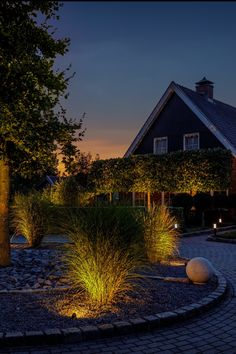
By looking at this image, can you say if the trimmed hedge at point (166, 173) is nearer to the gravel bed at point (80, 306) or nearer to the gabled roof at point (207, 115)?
the gabled roof at point (207, 115)

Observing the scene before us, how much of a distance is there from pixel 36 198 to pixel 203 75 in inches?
943

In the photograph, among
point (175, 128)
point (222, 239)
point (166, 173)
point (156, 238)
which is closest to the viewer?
point (156, 238)

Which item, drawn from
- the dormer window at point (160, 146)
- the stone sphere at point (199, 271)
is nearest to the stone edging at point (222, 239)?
the stone sphere at point (199, 271)

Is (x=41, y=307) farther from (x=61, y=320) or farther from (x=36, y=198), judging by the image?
(x=36, y=198)

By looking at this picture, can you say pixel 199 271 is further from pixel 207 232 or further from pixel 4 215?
pixel 207 232

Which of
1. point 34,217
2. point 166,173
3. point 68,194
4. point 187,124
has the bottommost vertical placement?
point 34,217

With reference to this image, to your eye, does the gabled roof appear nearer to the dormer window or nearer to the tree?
the dormer window

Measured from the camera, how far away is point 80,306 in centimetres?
589

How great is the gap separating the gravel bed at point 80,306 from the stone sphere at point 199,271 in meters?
0.15

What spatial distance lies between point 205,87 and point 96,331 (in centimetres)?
2905

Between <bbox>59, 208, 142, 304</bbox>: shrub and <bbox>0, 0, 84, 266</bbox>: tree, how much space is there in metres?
2.87

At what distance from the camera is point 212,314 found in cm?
599

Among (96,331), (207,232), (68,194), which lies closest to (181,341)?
(96,331)

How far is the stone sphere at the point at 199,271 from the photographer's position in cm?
748
